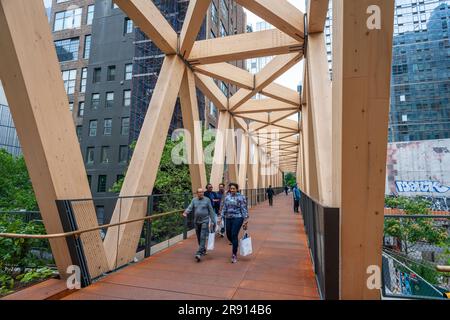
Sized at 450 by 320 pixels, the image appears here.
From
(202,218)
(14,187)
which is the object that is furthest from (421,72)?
(14,187)

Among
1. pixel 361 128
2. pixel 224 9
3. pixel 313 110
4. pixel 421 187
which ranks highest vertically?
pixel 224 9

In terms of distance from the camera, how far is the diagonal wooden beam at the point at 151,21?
6.02 metres

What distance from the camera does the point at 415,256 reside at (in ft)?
31.4

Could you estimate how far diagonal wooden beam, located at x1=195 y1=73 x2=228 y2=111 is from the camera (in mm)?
10786

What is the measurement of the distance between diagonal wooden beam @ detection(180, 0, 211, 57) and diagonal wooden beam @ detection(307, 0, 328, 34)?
2.52 metres

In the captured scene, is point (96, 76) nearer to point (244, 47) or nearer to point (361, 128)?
point (244, 47)

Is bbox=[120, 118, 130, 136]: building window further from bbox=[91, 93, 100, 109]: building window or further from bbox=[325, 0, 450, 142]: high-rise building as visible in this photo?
bbox=[325, 0, 450, 142]: high-rise building

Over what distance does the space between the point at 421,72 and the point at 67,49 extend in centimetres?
5302

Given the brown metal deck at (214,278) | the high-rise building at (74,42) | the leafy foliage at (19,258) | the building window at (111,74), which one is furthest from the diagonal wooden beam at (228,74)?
the high-rise building at (74,42)

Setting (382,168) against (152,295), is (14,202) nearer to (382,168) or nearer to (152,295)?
(152,295)

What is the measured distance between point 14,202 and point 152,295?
64.4ft

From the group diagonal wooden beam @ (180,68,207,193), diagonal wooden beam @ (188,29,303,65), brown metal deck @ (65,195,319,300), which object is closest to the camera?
brown metal deck @ (65,195,319,300)

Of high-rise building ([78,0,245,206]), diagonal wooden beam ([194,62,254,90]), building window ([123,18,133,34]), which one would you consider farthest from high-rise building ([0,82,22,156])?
diagonal wooden beam ([194,62,254,90])

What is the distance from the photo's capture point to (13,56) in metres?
3.48
